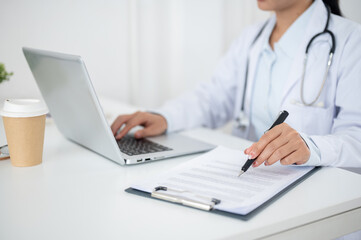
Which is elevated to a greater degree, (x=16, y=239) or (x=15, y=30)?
(x=15, y=30)

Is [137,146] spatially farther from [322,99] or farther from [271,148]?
[322,99]

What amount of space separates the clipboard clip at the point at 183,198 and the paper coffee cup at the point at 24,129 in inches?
11.9

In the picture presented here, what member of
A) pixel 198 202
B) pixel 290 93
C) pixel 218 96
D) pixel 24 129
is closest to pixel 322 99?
pixel 290 93

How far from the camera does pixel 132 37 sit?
1.68 meters

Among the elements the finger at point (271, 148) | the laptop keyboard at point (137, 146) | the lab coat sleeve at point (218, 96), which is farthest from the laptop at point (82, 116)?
the lab coat sleeve at point (218, 96)

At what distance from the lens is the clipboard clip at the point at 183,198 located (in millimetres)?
570

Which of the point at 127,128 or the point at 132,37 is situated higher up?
the point at 132,37

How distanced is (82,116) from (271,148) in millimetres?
416

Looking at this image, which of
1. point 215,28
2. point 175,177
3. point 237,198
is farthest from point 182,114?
point 215,28

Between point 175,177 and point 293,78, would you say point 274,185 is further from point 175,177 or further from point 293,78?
point 293,78

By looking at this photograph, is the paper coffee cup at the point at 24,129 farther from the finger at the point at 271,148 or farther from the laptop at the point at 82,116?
the finger at the point at 271,148

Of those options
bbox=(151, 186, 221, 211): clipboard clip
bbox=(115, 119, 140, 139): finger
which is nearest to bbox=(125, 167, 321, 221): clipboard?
bbox=(151, 186, 221, 211): clipboard clip

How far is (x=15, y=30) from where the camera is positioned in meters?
1.29

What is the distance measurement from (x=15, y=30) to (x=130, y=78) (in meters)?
0.57
